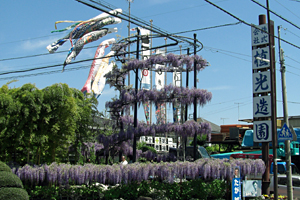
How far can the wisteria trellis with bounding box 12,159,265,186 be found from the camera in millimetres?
12852

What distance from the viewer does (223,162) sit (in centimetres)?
1328

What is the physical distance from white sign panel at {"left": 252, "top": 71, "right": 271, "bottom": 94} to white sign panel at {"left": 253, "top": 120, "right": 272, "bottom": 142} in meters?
1.51

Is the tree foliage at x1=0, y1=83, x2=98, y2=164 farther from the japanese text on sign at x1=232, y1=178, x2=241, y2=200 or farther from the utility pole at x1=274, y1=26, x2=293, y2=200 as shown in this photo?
the utility pole at x1=274, y1=26, x2=293, y2=200

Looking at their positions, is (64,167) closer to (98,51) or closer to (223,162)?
(223,162)

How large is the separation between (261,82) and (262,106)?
44.7 inches

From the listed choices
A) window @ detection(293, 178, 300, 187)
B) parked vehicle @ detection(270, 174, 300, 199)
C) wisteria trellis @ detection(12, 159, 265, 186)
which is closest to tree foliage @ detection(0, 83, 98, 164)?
wisteria trellis @ detection(12, 159, 265, 186)

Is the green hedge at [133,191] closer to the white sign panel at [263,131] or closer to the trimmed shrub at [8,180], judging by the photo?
the trimmed shrub at [8,180]

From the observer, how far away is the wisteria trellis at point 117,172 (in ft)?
42.2

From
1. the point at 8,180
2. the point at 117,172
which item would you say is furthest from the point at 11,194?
the point at 117,172

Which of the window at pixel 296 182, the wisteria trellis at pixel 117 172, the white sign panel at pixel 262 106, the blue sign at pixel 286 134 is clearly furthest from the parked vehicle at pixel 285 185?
the wisteria trellis at pixel 117 172

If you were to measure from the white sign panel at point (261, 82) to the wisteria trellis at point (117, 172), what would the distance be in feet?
13.2

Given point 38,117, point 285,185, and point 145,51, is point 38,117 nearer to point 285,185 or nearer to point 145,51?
point 285,185

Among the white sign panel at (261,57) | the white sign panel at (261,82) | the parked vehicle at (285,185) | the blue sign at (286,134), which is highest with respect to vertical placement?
the white sign panel at (261,57)

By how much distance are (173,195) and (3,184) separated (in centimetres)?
629
